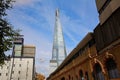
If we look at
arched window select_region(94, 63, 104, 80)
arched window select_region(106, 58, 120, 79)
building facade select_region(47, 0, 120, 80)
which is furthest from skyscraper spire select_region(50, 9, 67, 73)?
arched window select_region(106, 58, 120, 79)

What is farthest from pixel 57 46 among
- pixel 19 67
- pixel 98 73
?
pixel 98 73

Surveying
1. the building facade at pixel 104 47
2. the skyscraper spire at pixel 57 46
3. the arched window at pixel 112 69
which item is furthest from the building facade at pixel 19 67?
the skyscraper spire at pixel 57 46

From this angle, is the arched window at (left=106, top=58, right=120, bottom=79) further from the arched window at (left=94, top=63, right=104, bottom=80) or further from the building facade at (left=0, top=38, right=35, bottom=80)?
the building facade at (left=0, top=38, right=35, bottom=80)

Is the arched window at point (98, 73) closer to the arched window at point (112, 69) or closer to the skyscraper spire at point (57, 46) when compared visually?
the arched window at point (112, 69)

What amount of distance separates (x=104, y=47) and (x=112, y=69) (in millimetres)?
2710

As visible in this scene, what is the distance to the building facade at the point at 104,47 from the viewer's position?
13.9m

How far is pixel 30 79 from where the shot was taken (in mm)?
70438

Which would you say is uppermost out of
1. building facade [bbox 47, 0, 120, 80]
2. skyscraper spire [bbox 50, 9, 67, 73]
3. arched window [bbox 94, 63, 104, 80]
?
skyscraper spire [bbox 50, 9, 67, 73]

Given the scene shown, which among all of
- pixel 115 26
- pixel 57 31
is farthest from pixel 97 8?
pixel 57 31

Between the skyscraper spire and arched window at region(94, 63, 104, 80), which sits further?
the skyscraper spire

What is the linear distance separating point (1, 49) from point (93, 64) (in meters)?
10.8

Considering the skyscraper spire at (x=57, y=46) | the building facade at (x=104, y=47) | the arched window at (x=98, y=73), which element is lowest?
the arched window at (x=98, y=73)

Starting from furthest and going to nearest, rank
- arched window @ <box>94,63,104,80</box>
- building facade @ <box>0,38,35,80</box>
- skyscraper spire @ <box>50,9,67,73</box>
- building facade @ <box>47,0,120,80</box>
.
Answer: skyscraper spire @ <box>50,9,67,73</box> < building facade @ <box>0,38,35,80</box> < arched window @ <box>94,63,104,80</box> < building facade @ <box>47,0,120,80</box>

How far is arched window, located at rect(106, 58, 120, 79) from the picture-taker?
13667mm
